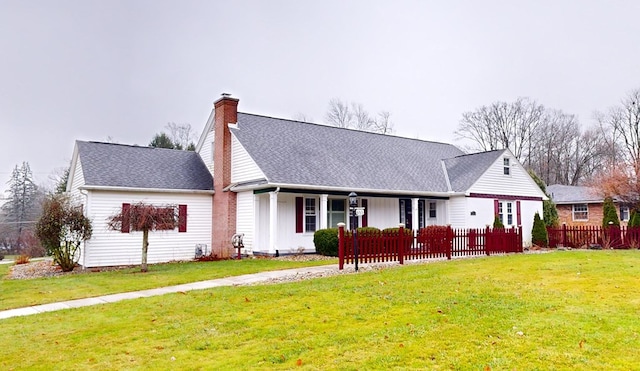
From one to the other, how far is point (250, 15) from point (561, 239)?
57.6 ft

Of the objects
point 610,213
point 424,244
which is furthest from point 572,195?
point 424,244

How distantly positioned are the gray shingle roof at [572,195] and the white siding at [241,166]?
85.6 ft

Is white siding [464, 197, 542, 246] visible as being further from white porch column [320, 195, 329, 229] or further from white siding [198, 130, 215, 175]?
white siding [198, 130, 215, 175]

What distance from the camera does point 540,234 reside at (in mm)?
22125

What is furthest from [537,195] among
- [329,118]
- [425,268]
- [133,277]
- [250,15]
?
[329,118]

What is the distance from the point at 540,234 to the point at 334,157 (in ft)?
35.4

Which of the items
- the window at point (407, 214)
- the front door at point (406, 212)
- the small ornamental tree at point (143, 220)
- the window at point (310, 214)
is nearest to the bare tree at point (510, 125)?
the window at point (407, 214)

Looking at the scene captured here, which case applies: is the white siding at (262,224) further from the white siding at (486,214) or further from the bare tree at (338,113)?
the bare tree at (338,113)

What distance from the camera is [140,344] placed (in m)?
5.99

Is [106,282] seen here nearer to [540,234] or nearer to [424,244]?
[424,244]

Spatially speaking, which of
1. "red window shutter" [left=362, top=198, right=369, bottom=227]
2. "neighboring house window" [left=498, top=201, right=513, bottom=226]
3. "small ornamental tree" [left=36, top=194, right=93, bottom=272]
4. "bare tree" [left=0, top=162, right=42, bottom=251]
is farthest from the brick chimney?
"bare tree" [left=0, top=162, right=42, bottom=251]

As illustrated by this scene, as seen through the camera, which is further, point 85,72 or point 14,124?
point 14,124

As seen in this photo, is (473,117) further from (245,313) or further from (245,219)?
(245,313)

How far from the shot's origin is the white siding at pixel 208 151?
842 inches
